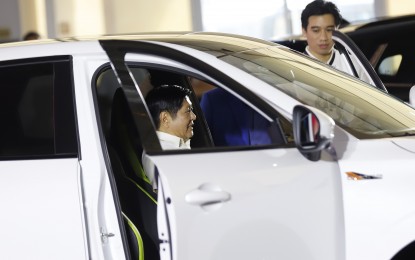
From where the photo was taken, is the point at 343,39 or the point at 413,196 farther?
the point at 343,39

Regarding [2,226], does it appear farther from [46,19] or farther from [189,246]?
[46,19]

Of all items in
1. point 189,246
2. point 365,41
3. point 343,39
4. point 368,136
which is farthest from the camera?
point 365,41

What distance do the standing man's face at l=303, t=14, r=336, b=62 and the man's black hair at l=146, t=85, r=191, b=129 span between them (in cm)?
172

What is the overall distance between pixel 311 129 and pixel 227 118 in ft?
4.82

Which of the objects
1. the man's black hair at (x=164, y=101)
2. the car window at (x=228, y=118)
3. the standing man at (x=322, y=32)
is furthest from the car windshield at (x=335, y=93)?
the standing man at (x=322, y=32)

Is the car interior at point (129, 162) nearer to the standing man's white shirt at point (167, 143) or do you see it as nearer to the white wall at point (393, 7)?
the standing man's white shirt at point (167, 143)

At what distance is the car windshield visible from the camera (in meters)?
4.23

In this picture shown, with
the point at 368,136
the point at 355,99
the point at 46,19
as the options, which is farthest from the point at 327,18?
the point at 46,19

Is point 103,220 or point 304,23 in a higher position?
point 304,23

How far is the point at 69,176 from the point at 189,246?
22.8 inches

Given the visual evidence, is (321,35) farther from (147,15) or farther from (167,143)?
(147,15)

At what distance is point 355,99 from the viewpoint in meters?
4.45

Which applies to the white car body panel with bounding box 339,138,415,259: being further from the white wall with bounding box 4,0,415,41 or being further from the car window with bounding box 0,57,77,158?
the white wall with bounding box 4,0,415,41

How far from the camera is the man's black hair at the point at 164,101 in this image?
4535 mm
